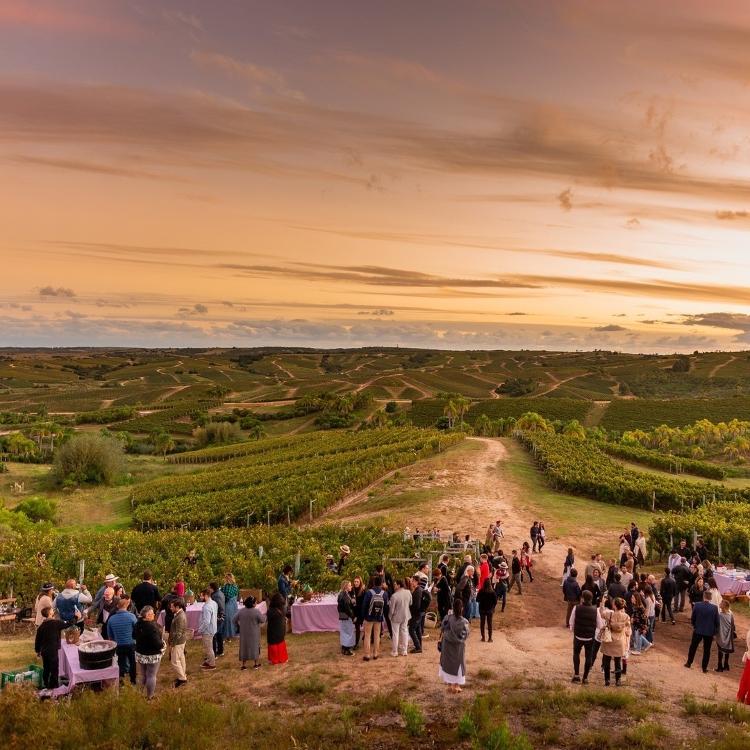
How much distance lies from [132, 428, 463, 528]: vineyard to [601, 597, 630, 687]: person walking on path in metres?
27.3

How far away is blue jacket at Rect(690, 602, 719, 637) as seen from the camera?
42.7 feet

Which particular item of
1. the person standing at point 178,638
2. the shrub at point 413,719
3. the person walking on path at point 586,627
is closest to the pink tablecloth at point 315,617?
the person standing at point 178,638

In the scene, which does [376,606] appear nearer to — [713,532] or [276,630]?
[276,630]

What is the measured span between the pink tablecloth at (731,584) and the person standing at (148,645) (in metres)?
16.6

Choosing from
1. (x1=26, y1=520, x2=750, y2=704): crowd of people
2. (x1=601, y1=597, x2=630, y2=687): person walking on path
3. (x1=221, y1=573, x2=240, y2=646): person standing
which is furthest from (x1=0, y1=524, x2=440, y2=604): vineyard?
(x1=601, y1=597, x2=630, y2=687): person walking on path

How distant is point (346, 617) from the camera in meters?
13.9

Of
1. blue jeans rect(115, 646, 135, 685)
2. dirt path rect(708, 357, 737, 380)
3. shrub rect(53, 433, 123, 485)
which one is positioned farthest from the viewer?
dirt path rect(708, 357, 737, 380)

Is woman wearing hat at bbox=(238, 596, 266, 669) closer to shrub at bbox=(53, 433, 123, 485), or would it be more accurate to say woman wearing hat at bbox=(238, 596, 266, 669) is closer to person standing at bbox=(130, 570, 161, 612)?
person standing at bbox=(130, 570, 161, 612)

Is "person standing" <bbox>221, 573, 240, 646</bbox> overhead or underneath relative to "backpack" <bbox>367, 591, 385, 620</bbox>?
underneath

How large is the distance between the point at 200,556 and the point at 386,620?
11106mm

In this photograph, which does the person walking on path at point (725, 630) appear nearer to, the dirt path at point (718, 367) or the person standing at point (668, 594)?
the person standing at point (668, 594)

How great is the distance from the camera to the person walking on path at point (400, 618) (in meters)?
13.5

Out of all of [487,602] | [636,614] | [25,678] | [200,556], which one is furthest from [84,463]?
[636,614]

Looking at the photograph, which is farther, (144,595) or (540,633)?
(540,633)
